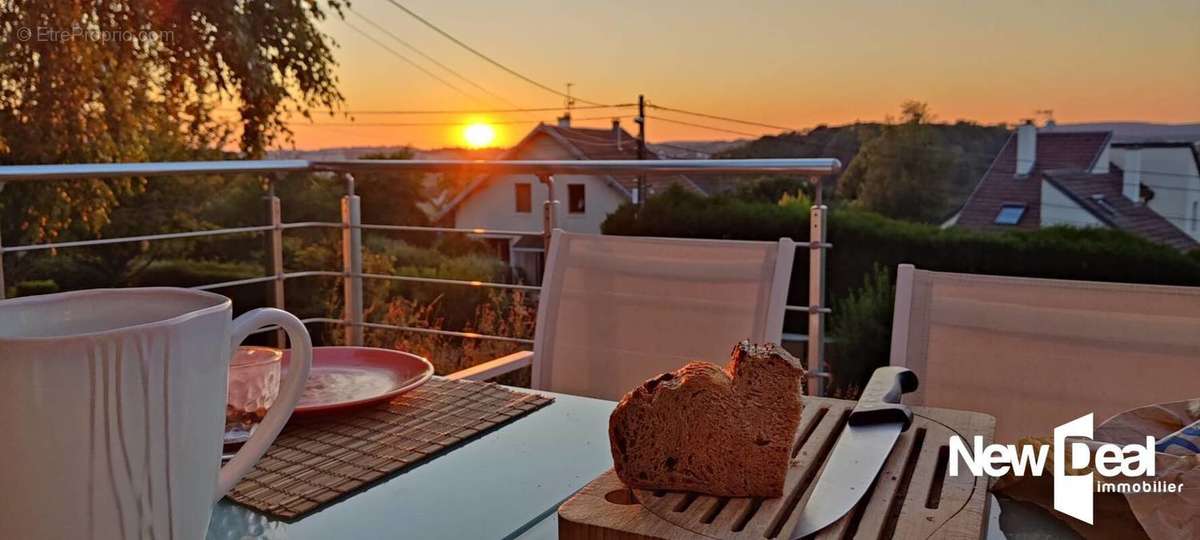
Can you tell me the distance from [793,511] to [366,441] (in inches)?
16.5

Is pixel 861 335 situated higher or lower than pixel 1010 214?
lower

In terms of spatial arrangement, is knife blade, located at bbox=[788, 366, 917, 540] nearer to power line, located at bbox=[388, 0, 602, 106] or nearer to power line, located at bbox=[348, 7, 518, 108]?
power line, located at bbox=[348, 7, 518, 108]

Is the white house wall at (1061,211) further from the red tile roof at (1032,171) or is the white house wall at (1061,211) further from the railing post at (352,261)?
the railing post at (352,261)

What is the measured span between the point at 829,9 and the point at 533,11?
3068 millimetres

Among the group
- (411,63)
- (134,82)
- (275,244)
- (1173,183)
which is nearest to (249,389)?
(275,244)

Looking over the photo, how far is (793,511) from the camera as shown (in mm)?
622

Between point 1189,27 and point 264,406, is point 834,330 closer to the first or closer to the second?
point 1189,27

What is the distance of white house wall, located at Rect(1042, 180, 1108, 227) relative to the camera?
32.0ft

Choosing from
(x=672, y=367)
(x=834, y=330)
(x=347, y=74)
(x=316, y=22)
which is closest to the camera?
(x=672, y=367)

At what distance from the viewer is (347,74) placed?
781cm

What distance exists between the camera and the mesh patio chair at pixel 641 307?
1354 mm

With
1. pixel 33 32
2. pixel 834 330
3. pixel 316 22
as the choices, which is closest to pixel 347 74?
pixel 316 22

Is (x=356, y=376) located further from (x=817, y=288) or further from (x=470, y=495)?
(x=817, y=288)

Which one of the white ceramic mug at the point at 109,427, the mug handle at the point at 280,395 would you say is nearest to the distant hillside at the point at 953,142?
the mug handle at the point at 280,395
